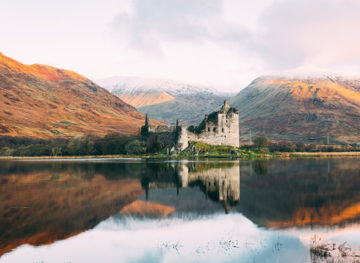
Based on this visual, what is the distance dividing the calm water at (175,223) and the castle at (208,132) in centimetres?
4274

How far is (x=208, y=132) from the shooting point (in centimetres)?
6712

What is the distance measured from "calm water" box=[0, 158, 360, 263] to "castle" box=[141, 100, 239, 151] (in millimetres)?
42745

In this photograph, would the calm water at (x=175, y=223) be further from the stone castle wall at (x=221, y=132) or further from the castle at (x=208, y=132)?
the stone castle wall at (x=221, y=132)

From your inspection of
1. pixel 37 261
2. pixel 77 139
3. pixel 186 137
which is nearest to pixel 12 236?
pixel 37 261

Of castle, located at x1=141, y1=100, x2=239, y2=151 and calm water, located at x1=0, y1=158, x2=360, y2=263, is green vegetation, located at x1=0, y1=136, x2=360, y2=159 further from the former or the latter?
calm water, located at x1=0, y1=158, x2=360, y2=263

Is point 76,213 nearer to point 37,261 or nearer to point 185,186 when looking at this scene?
point 37,261

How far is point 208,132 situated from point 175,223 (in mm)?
52857

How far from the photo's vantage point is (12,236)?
12297mm

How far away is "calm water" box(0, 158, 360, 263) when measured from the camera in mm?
11039

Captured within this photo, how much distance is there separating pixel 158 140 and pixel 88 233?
56.2m

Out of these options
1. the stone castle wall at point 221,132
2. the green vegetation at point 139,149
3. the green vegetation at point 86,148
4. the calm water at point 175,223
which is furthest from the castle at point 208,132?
the calm water at point 175,223

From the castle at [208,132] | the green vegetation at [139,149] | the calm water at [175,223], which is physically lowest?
the calm water at [175,223]

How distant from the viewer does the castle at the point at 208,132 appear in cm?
6656

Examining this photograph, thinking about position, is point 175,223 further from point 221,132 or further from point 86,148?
point 86,148
